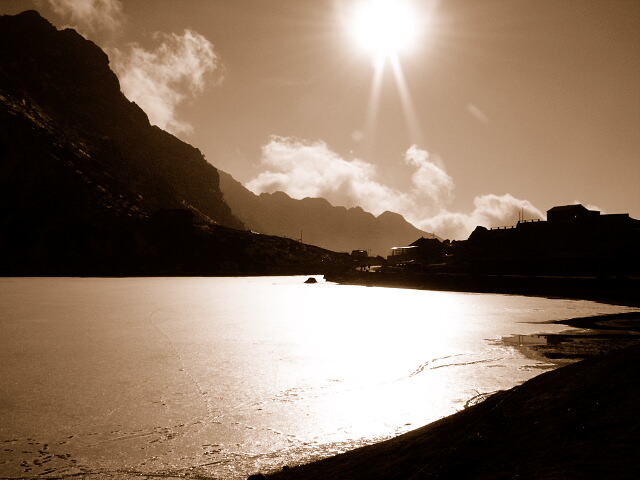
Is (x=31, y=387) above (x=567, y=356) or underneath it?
underneath

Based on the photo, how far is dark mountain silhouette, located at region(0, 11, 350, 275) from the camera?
83.6 m

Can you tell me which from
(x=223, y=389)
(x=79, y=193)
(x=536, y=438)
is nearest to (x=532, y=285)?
(x=223, y=389)

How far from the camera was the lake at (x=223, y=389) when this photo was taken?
5.22 m

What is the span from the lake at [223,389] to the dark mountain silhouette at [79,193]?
76933mm

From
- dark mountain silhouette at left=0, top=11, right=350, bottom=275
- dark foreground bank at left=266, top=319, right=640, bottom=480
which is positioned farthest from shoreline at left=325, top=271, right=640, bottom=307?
dark mountain silhouette at left=0, top=11, right=350, bottom=275

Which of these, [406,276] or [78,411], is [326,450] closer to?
[78,411]

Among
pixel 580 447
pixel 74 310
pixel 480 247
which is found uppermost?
pixel 480 247

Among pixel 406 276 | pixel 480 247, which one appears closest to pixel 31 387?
pixel 406 276

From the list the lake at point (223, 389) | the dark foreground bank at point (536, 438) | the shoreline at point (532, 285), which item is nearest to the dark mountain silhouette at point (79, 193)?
the shoreline at point (532, 285)

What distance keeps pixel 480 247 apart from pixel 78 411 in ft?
187

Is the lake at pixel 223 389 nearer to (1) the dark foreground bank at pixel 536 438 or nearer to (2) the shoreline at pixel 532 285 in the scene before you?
(1) the dark foreground bank at pixel 536 438

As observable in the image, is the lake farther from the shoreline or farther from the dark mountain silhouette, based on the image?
the dark mountain silhouette

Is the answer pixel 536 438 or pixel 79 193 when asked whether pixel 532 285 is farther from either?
pixel 79 193

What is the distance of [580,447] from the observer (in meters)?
2.27
